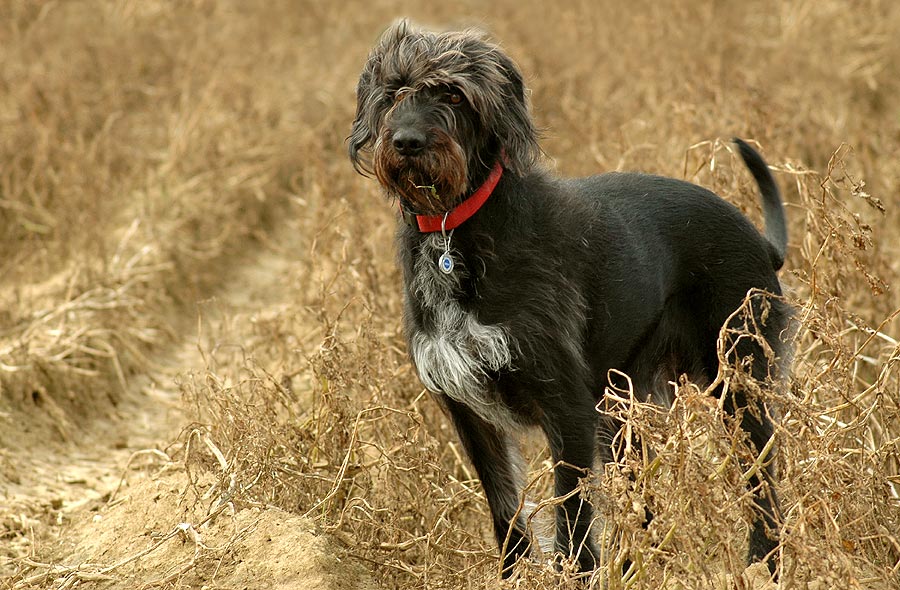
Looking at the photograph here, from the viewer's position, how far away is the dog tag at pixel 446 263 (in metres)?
4.33

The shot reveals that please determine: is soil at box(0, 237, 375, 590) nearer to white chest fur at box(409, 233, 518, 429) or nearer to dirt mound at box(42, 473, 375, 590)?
dirt mound at box(42, 473, 375, 590)

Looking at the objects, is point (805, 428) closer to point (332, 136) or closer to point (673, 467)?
point (673, 467)

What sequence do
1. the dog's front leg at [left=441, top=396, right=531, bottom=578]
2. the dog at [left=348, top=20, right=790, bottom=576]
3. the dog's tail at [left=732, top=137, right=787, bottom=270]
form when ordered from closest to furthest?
1. the dog at [left=348, top=20, right=790, bottom=576]
2. the dog's front leg at [left=441, top=396, right=531, bottom=578]
3. the dog's tail at [left=732, top=137, right=787, bottom=270]

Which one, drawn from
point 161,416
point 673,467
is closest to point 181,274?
point 161,416

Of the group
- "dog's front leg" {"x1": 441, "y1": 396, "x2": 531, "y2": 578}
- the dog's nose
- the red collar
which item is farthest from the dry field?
the dog's nose

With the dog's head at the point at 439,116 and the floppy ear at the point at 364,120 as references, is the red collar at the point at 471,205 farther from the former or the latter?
the floppy ear at the point at 364,120

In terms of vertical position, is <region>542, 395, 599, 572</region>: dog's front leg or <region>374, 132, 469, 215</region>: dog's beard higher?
<region>374, 132, 469, 215</region>: dog's beard

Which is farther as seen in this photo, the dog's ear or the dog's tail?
the dog's tail

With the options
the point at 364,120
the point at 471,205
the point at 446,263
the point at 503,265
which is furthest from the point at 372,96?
the point at 503,265

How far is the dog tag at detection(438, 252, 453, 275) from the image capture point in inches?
171

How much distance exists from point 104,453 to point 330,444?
7.67 ft

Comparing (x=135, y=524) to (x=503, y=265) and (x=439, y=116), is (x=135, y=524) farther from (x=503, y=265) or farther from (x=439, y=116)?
(x=439, y=116)

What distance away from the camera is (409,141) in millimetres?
4141

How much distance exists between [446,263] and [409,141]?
49cm
